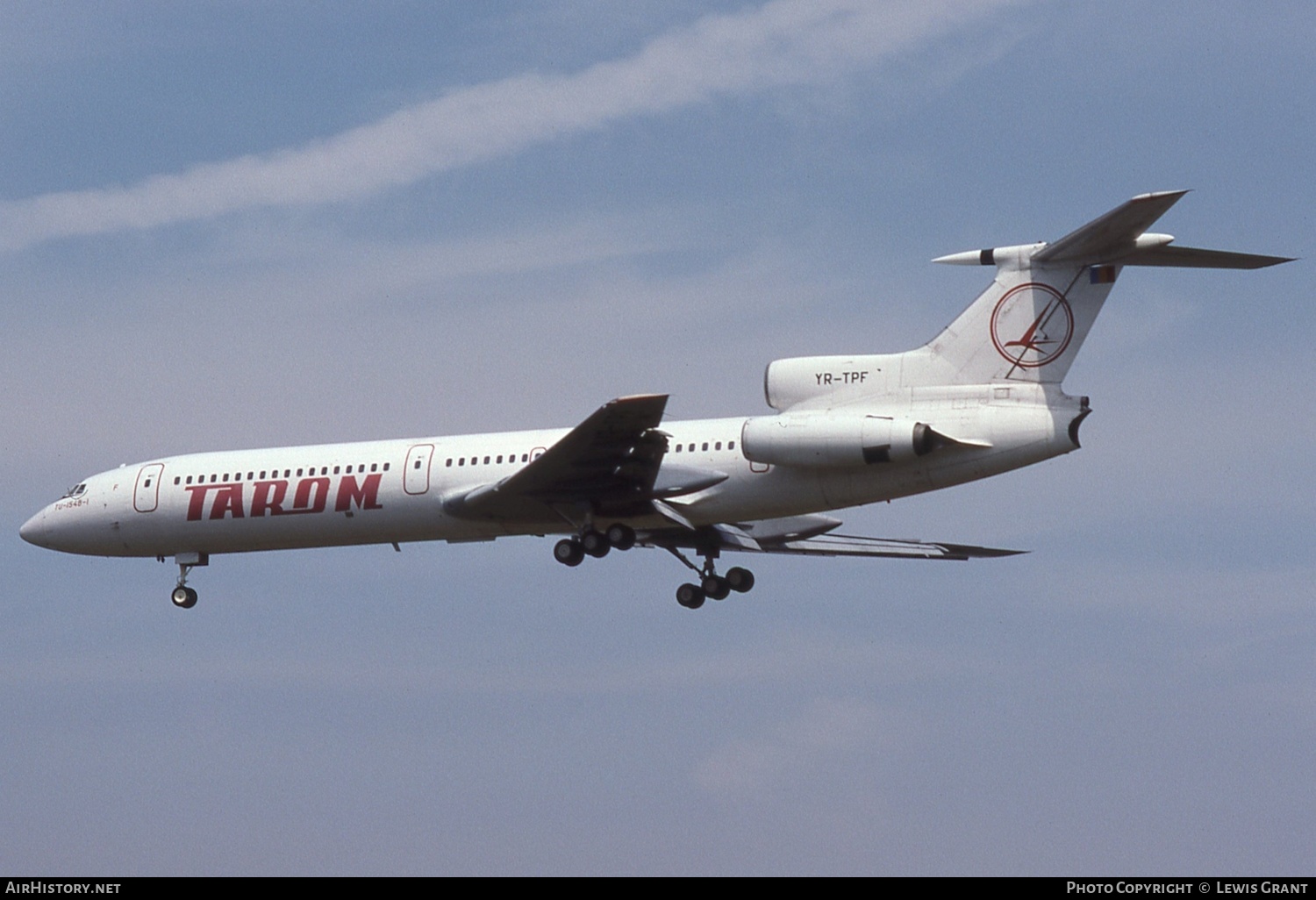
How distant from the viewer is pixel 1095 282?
102ft

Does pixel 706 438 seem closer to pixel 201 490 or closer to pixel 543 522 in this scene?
pixel 543 522

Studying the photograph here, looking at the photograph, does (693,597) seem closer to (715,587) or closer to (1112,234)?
(715,587)

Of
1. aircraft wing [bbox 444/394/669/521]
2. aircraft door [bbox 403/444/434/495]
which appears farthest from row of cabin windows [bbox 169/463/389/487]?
aircraft wing [bbox 444/394/669/521]

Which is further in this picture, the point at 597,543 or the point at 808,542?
the point at 808,542

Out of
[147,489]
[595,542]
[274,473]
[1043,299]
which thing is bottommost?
[595,542]

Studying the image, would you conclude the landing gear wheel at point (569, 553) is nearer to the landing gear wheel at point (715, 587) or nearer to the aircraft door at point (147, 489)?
the landing gear wheel at point (715, 587)

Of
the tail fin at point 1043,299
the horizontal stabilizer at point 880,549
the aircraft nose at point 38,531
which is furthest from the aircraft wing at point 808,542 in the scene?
the aircraft nose at point 38,531

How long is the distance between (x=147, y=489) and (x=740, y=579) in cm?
1174

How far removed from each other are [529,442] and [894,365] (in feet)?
23.0

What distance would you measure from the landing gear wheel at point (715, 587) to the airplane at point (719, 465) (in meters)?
0.04

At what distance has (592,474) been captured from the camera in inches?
1314

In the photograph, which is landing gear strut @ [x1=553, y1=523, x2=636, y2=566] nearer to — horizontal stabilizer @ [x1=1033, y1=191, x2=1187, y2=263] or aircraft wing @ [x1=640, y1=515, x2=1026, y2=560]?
aircraft wing @ [x1=640, y1=515, x2=1026, y2=560]

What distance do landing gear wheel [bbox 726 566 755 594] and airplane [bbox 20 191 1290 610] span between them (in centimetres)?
3

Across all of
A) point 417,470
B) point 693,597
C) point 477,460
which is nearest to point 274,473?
point 417,470
